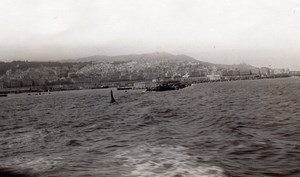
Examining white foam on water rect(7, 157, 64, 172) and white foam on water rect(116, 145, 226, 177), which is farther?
white foam on water rect(7, 157, 64, 172)

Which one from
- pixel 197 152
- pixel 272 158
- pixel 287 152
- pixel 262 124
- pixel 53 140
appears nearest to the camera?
pixel 272 158

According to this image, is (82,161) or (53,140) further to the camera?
(53,140)

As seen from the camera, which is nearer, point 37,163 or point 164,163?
point 164,163

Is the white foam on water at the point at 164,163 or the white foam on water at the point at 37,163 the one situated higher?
the white foam on water at the point at 164,163

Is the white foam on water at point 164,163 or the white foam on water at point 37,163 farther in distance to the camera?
the white foam on water at point 37,163

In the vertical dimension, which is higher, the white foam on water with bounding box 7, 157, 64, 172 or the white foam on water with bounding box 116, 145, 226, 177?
the white foam on water with bounding box 116, 145, 226, 177

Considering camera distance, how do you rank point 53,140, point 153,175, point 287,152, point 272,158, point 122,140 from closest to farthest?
point 153,175
point 272,158
point 287,152
point 122,140
point 53,140

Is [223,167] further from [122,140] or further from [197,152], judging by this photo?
[122,140]

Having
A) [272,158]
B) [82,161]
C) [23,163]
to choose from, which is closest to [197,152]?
[272,158]
